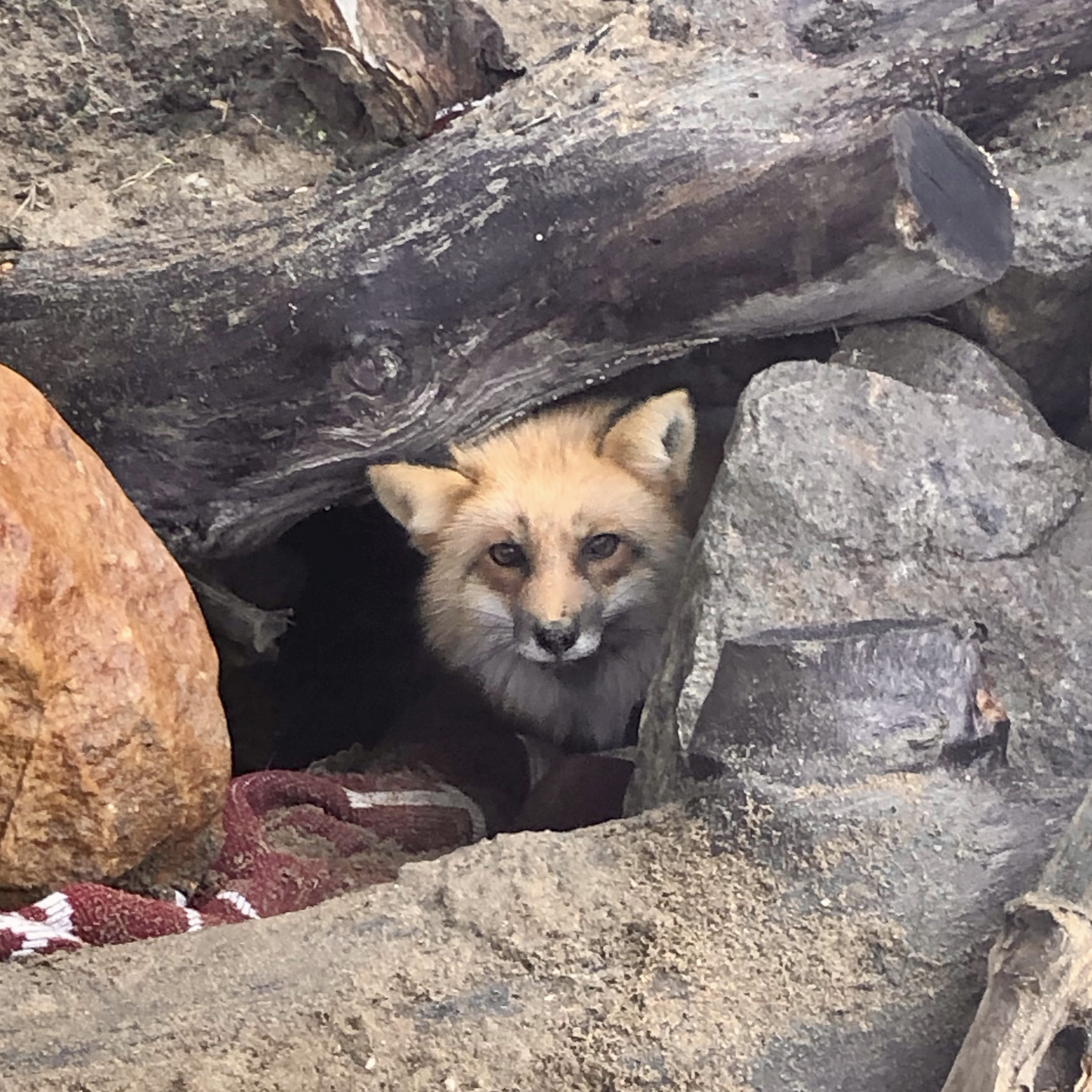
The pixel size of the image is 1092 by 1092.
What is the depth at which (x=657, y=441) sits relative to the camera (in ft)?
7.86

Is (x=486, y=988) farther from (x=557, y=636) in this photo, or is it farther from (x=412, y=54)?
(x=412, y=54)

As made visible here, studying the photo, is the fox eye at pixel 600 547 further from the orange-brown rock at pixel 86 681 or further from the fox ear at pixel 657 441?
the orange-brown rock at pixel 86 681

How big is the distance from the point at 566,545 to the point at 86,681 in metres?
1.05

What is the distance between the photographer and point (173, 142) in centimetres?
252

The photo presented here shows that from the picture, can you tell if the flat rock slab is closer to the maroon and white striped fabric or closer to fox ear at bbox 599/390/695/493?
the maroon and white striped fabric

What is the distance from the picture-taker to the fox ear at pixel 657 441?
92.7 inches

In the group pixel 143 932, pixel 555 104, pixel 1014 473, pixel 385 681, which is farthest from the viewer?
pixel 385 681

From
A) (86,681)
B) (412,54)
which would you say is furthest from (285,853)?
(412,54)

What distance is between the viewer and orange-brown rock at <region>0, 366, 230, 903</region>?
1604mm

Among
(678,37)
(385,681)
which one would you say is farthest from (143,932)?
(678,37)

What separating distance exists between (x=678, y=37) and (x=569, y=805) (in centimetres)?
153

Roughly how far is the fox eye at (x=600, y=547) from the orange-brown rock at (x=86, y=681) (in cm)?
86

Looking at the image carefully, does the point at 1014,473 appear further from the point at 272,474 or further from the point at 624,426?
the point at 272,474

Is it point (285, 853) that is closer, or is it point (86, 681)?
point (86, 681)
